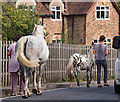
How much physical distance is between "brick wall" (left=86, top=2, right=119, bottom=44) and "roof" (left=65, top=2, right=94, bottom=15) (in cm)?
62

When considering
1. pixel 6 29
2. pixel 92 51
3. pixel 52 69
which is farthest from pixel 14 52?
pixel 6 29

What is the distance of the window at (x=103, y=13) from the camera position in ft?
161

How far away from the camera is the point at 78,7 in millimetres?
48750

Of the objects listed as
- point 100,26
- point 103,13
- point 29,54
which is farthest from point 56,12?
point 29,54

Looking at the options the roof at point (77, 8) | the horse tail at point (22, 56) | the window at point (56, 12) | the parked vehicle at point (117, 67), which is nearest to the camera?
the horse tail at point (22, 56)

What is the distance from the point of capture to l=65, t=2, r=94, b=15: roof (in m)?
47.9

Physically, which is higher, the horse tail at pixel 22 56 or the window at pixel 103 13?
the window at pixel 103 13

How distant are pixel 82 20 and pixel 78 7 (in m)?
1.61

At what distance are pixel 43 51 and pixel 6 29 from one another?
12.7 meters

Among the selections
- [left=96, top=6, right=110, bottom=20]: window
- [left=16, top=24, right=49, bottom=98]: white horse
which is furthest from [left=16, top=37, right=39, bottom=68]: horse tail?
[left=96, top=6, right=110, bottom=20]: window

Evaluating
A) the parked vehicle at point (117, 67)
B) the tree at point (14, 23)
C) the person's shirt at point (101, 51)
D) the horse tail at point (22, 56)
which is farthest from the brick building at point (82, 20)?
Result: the horse tail at point (22, 56)

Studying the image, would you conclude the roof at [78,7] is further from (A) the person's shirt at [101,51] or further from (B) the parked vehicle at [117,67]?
(B) the parked vehicle at [117,67]

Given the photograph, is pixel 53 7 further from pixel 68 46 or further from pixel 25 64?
pixel 25 64

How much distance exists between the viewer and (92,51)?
20.1m
